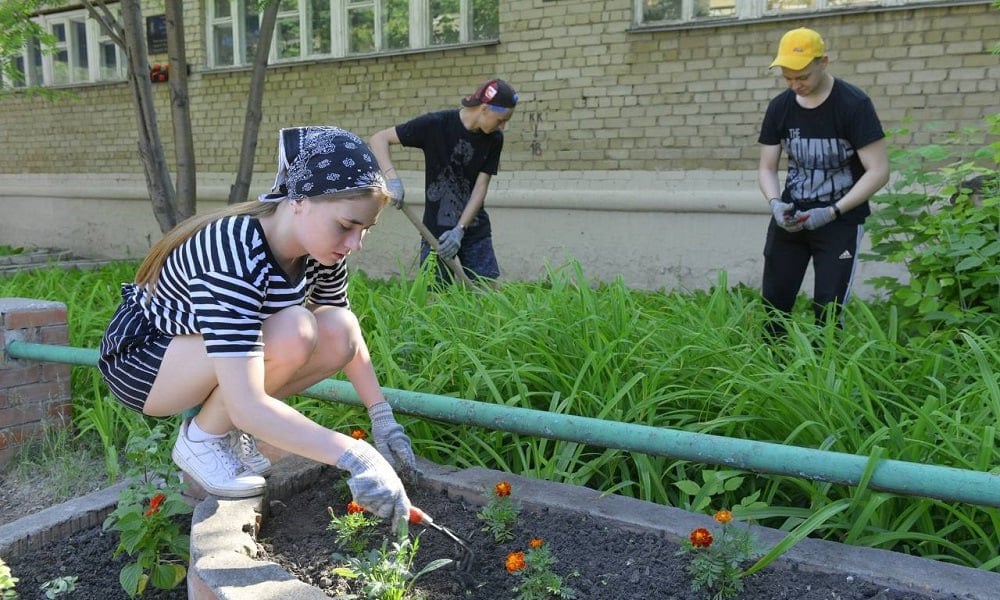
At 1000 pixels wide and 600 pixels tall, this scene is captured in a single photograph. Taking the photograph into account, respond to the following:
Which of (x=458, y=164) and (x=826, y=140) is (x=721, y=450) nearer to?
(x=826, y=140)

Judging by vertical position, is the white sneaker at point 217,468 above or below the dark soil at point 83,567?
above

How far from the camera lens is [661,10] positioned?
6.92 metres

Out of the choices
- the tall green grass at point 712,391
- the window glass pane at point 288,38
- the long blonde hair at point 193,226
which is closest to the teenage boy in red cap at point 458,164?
the tall green grass at point 712,391

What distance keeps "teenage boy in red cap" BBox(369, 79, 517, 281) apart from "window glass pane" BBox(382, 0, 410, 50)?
3983 mm

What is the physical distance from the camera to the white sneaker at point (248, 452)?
2.25 m

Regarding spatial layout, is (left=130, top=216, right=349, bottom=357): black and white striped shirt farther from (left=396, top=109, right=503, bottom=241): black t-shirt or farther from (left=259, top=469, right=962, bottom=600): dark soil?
(left=396, top=109, right=503, bottom=241): black t-shirt

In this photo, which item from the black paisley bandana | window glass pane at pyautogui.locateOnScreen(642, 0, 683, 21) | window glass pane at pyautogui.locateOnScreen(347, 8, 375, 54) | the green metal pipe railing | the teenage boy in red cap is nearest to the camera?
the green metal pipe railing

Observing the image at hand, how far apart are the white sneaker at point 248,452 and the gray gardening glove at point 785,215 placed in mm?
2529

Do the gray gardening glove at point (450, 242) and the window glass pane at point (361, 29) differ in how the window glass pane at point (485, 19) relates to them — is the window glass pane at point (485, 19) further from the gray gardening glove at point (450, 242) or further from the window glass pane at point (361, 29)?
the gray gardening glove at point (450, 242)

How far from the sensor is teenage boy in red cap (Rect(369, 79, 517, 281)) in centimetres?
444

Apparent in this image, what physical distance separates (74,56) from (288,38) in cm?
389

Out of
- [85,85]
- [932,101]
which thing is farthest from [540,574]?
[85,85]

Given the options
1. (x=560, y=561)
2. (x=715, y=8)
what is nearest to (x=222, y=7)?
(x=715, y=8)

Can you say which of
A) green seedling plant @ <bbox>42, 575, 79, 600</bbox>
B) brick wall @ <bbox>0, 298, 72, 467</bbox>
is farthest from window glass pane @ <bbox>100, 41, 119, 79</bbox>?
green seedling plant @ <bbox>42, 575, 79, 600</bbox>
